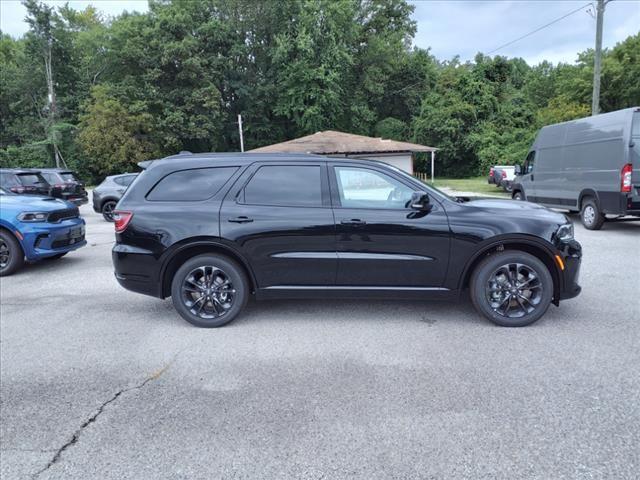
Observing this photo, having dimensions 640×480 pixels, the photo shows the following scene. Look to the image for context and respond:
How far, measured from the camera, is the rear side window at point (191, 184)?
4.82m

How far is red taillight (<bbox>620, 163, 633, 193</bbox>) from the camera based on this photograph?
903 cm

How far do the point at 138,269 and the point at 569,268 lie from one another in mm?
4366

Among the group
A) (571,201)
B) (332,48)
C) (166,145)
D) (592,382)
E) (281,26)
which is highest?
(281,26)

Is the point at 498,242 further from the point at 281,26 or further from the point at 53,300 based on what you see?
the point at 281,26

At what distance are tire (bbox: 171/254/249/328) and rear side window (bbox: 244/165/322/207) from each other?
2.50 feet

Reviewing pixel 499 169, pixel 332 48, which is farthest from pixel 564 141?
pixel 332 48

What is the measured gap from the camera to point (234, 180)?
4801 mm

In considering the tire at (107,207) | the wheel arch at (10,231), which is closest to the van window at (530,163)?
the wheel arch at (10,231)

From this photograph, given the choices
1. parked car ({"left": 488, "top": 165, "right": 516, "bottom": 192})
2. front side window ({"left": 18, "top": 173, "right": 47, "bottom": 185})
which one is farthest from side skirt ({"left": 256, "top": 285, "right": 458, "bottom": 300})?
parked car ({"left": 488, "top": 165, "right": 516, "bottom": 192})

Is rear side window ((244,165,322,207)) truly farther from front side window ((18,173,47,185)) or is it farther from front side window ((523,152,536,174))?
front side window ((18,173,47,185))

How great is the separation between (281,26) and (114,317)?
45.5 meters

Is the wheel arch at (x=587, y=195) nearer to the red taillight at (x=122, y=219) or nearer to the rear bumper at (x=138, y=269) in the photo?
the rear bumper at (x=138, y=269)

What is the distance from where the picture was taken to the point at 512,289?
179 inches

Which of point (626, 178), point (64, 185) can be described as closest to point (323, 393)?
point (626, 178)
